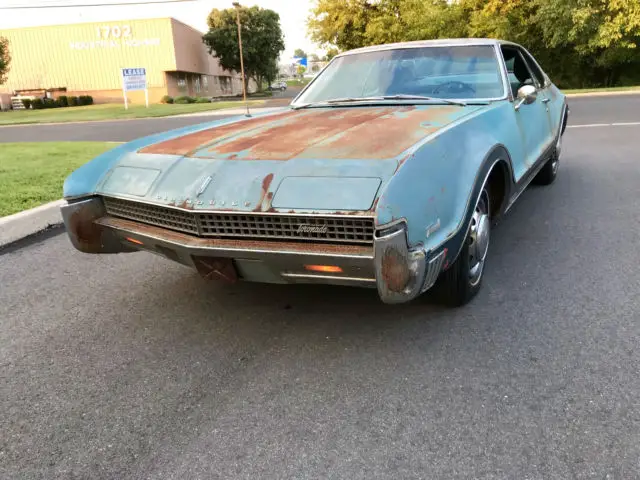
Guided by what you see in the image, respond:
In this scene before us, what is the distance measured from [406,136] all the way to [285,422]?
4.78 feet

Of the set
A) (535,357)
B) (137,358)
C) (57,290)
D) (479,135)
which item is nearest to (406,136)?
(479,135)

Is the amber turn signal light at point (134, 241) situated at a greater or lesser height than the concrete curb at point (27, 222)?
greater

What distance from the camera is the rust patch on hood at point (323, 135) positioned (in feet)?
8.59

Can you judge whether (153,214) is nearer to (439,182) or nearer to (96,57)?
(439,182)

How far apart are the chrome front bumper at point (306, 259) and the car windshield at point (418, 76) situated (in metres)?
1.86

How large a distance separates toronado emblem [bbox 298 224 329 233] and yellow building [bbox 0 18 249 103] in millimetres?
47382

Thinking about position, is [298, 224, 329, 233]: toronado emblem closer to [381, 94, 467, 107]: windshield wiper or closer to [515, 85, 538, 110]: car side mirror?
[381, 94, 467, 107]: windshield wiper

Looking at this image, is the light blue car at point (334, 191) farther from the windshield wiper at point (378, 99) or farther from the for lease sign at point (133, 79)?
the for lease sign at point (133, 79)

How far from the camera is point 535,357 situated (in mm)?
2504

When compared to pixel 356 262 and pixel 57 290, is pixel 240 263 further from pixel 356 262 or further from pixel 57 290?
pixel 57 290

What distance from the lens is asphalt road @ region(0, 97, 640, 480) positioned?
6.34 ft

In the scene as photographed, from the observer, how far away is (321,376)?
2445 millimetres

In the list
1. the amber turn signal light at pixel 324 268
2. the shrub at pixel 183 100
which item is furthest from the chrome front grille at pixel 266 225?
the shrub at pixel 183 100

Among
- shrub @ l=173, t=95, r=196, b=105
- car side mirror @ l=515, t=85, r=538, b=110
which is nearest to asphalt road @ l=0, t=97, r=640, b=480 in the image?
car side mirror @ l=515, t=85, r=538, b=110
